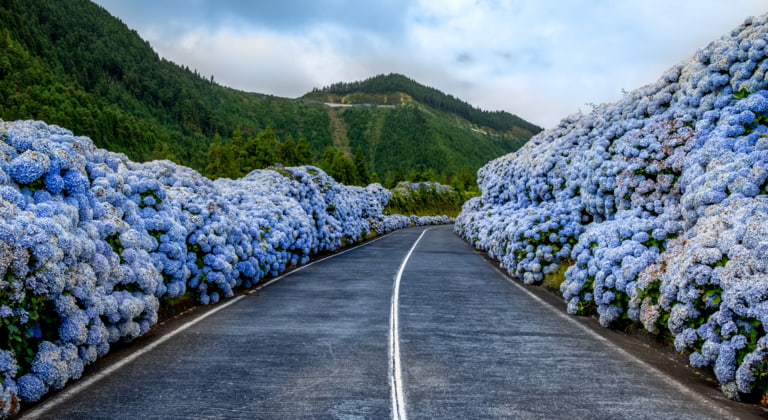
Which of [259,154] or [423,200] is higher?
[259,154]

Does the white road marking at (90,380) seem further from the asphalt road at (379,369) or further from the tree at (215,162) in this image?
the tree at (215,162)

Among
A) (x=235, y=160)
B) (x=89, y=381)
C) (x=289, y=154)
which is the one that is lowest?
(x=89, y=381)

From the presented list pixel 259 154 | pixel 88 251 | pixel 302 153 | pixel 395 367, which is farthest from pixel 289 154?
pixel 395 367

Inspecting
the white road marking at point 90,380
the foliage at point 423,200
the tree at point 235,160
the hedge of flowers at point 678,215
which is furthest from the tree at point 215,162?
the white road marking at point 90,380

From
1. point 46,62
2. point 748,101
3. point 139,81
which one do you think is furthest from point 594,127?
point 139,81

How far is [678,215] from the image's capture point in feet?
31.1

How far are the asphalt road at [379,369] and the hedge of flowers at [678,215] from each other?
0.68 m

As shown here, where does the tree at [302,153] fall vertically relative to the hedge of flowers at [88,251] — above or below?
above

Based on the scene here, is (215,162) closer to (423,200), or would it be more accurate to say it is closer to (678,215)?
(423,200)

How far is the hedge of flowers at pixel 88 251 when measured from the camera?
17.3 ft

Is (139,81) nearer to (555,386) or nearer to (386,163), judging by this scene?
(386,163)

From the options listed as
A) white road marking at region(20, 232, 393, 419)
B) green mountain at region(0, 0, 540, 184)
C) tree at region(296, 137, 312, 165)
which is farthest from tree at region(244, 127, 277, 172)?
white road marking at region(20, 232, 393, 419)

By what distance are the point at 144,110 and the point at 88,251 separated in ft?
472

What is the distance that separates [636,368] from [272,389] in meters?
4.57
